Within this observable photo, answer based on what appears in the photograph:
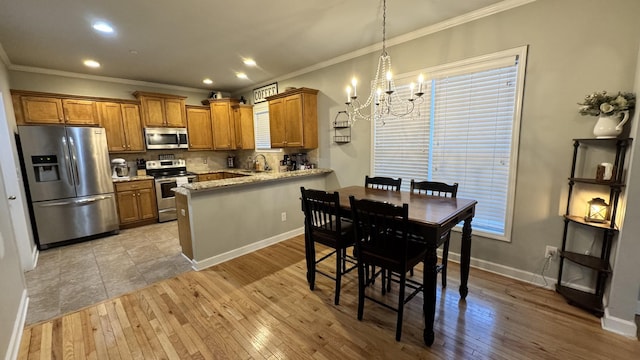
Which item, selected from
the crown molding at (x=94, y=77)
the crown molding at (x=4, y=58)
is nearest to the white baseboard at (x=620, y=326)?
the crown molding at (x=4, y=58)

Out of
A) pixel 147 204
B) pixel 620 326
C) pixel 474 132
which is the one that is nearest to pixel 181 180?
pixel 147 204

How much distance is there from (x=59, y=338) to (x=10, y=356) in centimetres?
28

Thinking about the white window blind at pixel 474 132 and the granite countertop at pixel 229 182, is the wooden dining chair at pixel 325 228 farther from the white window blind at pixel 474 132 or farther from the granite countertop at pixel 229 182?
the white window blind at pixel 474 132

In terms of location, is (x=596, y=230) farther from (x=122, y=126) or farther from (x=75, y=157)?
(x=122, y=126)

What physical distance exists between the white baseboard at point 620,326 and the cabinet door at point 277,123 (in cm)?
418

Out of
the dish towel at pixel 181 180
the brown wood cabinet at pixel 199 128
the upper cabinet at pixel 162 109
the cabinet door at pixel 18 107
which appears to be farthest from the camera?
the brown wood cabinet at pixel 199 128

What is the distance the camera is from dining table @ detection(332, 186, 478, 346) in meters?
1.74

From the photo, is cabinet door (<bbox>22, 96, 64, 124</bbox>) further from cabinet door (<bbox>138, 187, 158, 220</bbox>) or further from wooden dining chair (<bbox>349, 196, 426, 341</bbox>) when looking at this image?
wooden dining chair (<bbox>349, 196, 426, 341</bbox>)

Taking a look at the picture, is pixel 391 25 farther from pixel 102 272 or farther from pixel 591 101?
pixel 102 272

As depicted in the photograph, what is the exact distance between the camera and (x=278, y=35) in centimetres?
307

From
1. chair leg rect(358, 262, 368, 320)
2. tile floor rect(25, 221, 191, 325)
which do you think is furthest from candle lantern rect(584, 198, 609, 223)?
tile floor rect(25, 221, 191, 325)

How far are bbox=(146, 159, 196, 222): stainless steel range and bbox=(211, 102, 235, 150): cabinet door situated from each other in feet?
2.82

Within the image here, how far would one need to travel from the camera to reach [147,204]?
4.73 metres

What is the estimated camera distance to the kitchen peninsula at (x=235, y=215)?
3004 mm
